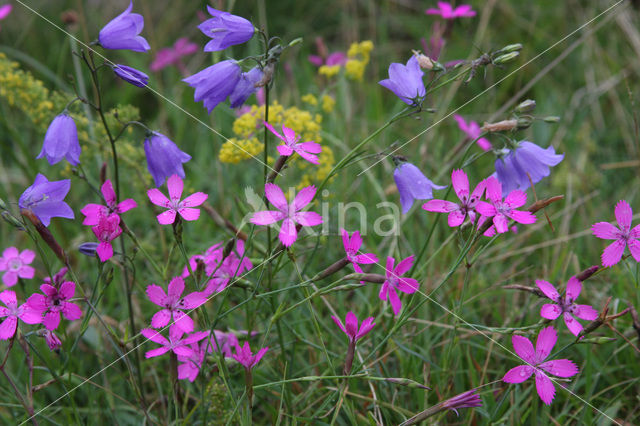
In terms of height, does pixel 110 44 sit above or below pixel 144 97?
above

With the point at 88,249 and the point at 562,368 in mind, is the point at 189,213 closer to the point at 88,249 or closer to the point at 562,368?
the point at 88,249

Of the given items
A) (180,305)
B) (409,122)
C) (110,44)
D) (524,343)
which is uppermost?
(110,44)

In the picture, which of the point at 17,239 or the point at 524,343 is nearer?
the point at 524,343

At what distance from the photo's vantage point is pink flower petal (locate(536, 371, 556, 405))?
3.75 ft

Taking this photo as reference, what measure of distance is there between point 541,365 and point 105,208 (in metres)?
0.97

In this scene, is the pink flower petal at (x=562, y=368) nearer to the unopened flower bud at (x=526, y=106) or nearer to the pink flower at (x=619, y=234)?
the pink flower at (x=619, y=234)

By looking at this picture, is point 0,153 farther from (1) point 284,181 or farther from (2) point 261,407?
(2) point 261,407

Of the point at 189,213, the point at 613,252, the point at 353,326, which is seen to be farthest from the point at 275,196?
the point at 613,252

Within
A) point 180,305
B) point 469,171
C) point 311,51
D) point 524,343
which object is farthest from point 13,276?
point 311,51

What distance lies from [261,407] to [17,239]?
4.46ft

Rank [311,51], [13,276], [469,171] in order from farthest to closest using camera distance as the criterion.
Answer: [311,51] < [469,171] < [13,276]

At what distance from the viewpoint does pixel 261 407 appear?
5.13ft

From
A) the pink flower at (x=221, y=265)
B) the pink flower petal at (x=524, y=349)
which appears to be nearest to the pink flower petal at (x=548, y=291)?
the pink flower petal at (x=524, y=349)

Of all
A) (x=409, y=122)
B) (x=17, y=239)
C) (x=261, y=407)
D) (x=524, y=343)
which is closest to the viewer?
(x=524, y=343)
